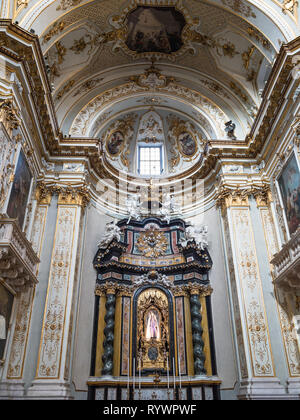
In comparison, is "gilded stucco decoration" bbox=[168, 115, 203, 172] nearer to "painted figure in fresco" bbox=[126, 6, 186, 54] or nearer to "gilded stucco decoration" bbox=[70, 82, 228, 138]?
"gilded stucco decoration" bbox=[70, 82, 228, 138]

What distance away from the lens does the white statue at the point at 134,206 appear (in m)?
14.3

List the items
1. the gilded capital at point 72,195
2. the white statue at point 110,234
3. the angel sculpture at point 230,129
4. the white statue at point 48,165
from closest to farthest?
the gilded capital at point 72,195 → the white statue at point 48,165 → the white statue at point 110,234 → the angel sculpture at point 230,129

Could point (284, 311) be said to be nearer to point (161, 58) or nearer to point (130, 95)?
point (130, 95)

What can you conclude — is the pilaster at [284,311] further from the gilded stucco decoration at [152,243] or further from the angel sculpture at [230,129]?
the gilded stucco decoration at [152,243]

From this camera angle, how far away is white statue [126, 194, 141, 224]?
14.3 m

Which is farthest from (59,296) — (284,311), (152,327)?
(284,311)

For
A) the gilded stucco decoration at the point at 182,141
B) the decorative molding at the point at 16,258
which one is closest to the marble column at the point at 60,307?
the decorative molding at the point at 16,258

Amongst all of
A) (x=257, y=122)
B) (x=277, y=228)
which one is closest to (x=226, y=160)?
(x=257, y=122)

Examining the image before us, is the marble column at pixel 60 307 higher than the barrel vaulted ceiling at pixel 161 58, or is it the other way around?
the barrel vaulted ceiling at pixel 161 58

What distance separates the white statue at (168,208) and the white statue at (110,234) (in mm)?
2221

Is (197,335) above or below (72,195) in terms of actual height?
below

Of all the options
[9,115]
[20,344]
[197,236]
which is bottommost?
[20,344]

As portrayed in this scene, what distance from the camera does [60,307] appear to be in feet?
34.1

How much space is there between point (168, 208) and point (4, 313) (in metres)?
8.03
